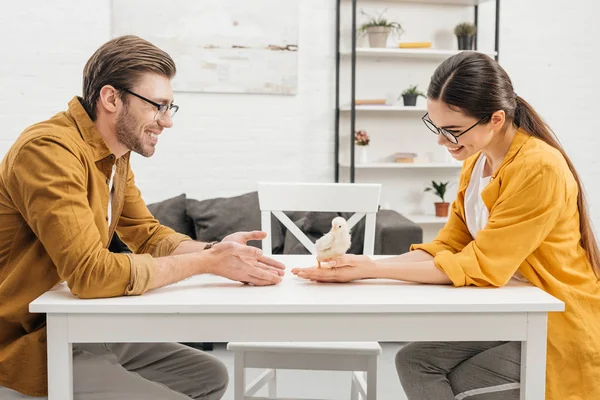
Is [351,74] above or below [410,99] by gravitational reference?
above

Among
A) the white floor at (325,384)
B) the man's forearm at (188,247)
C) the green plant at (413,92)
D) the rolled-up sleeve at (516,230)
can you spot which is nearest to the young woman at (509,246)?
the rolled-up sleeve at (516,230)

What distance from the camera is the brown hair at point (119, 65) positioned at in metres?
1.79

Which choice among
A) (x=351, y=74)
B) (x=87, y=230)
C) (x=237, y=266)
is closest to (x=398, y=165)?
(x=351, y=74)

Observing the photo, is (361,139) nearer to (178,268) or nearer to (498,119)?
(498,119)

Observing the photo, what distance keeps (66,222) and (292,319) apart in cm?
55

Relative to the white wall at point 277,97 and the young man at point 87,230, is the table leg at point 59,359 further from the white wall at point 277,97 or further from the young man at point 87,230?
the white wall at point 277,97

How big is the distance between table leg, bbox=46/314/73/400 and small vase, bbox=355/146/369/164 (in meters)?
3.23

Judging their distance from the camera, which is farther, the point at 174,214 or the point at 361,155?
the point at 361,155

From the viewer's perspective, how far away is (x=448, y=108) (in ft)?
6.15

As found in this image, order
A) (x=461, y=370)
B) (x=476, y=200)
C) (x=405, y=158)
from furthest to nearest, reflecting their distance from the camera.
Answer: (x=405, y=158) < (x=476, y=200) < (x=461, y=370)

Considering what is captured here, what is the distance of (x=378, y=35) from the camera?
4508 millimetres

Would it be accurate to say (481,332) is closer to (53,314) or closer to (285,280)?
(285,280)

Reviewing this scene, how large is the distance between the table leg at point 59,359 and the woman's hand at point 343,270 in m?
0.60

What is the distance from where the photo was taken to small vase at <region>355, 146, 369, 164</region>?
4.60 m
